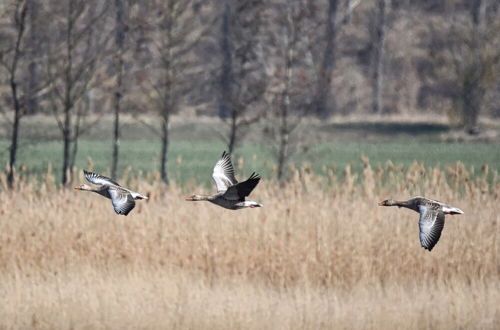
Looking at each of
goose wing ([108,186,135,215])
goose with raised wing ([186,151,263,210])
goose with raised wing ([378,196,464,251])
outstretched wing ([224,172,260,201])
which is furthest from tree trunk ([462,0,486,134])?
goose wing ([108,186,135,215])

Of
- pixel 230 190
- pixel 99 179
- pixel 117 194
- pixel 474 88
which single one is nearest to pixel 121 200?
pixel 117 194

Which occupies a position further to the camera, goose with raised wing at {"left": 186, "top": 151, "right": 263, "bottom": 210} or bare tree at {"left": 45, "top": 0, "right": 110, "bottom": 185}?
bare tree at {"left": 45, "top": 0, "right": 110, "bottom": 185}

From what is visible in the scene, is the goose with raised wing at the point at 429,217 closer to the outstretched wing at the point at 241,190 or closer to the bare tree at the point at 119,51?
the outstretched wing at the point at 241,190

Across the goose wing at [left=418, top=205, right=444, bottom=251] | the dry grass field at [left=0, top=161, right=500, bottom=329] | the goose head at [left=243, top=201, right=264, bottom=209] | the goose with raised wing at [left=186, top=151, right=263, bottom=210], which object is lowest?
the dry grass field at [left=0, top=161, right=500, bottom=329]

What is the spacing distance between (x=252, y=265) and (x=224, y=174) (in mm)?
8536

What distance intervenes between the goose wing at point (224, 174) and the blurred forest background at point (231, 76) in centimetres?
397

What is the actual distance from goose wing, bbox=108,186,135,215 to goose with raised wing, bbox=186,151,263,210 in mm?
532

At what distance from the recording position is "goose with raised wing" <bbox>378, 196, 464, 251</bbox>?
7.12 meters

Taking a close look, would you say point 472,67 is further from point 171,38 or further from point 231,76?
point 171,38

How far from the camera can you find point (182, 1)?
27.9 metres

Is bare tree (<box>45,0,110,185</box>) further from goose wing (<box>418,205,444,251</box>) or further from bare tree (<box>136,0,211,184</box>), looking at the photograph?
goose wing (<box>418,205,444,251</box>)

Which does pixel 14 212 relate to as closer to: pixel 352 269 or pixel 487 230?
pixel 352 269

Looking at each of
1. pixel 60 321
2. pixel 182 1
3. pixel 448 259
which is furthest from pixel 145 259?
pixel 182 1

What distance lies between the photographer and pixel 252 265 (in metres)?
16.7
